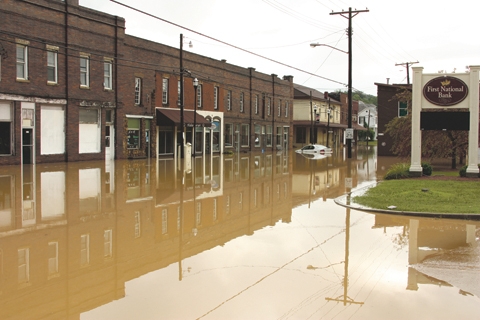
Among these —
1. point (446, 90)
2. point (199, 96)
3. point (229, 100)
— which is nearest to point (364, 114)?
point (229, 100)

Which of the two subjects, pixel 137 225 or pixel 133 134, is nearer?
pixel 137 225

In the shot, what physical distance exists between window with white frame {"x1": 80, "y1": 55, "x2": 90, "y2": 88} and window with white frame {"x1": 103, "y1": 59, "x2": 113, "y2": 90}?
1638mm

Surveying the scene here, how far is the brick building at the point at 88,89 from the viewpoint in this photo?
2778cm

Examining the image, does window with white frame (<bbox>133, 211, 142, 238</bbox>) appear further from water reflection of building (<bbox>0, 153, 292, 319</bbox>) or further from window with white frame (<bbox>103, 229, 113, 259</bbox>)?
window with white frame (<bbox>103, 229, 113, 259</bbox>)

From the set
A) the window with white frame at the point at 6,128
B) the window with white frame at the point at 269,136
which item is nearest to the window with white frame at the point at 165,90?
the window with white frame at the point at 6,128

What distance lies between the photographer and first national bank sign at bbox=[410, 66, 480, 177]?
2255 cm

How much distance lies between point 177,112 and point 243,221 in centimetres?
2898

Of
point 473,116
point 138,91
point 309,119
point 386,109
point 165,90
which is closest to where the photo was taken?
point 473,116

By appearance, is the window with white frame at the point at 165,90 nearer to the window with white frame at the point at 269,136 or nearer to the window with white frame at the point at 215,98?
the window with white frame at the point at 215,98

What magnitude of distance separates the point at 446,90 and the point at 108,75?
21920mm

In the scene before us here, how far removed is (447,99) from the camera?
75.3 ft

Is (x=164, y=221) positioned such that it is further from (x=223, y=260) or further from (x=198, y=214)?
(x=223, y=260)

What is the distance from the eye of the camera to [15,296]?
263 inches

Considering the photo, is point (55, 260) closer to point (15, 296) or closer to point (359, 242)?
point (15, 296)
